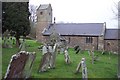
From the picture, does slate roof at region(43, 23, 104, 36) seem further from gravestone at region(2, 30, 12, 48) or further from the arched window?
gravestone at region(2, 30, 12, 48)

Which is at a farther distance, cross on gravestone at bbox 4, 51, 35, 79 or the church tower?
the church tower

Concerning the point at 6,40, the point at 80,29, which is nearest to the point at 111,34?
the point at 80,29

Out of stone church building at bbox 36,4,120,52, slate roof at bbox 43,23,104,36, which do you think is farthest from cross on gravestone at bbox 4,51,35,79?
slate roof at bbox 43,23,104,36

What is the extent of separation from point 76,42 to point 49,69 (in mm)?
33646

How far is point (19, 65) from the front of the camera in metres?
12.6

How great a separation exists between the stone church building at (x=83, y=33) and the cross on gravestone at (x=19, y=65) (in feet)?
114

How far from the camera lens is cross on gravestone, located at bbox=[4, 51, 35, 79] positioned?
12.2 meters

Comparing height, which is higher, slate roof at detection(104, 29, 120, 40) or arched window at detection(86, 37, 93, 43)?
slate roof at detection(104, 29, 120, 40)

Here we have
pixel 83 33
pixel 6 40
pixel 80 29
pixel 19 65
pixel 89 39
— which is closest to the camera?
pixel 19 65

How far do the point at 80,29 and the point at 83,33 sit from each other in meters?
2.08

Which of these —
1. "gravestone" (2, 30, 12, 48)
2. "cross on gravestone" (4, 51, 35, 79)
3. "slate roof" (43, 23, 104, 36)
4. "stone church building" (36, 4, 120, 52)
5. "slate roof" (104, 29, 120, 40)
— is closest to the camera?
"cross on gravestone" (4, 51, 35, 79)

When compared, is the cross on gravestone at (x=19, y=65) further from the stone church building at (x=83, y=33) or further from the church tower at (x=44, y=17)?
the church tower at (x=44, y=17)

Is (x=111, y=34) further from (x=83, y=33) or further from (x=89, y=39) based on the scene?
(x=83, y=33)

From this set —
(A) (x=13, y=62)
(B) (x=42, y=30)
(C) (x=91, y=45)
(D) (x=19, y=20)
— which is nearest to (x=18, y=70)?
(A) (x=13, y=62)
